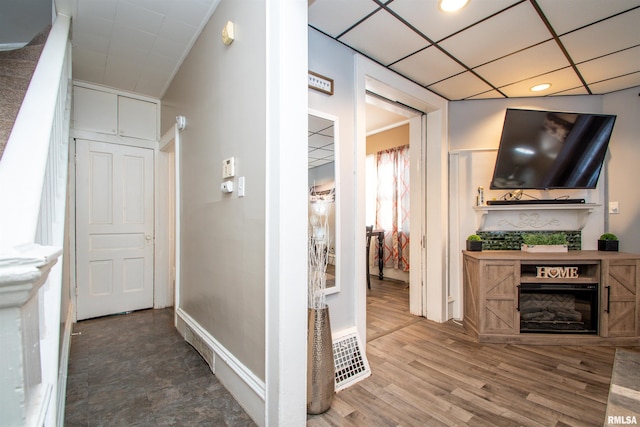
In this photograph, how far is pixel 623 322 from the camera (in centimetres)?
260

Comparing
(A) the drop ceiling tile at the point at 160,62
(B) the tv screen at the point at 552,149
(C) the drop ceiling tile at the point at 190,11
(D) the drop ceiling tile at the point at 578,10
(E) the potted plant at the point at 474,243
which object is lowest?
(E) the potted plant at the point at 474,243

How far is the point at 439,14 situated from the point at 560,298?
2.78m

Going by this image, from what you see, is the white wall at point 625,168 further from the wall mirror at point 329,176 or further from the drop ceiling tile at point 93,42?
the drop ceiling tile at point 93,42

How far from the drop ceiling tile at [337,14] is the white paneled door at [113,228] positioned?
261 centimetres

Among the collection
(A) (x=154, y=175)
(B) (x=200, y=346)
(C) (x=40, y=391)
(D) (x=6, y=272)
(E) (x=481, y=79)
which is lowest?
(B) (x=200, y=346)

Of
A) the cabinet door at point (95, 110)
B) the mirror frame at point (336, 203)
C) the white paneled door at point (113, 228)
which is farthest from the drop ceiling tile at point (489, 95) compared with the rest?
the cabinet door at point (95, 110)

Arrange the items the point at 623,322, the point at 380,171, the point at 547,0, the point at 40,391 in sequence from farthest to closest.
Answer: the point at 380,171 → the point at 623,322 → the point at 547,0 → the point at 40,391

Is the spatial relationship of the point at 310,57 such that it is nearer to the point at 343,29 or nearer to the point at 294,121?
the point at 343,29

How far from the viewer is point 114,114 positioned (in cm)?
328

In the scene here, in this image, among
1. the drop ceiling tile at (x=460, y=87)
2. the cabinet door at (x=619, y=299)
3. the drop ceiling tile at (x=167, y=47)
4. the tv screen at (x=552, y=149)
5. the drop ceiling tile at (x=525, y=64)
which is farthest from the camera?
the tv screen at (x=552, y=149)

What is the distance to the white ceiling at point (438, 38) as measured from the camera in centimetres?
192

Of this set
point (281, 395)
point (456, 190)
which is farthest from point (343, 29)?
point (281, 395)

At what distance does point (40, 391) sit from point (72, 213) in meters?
3.20

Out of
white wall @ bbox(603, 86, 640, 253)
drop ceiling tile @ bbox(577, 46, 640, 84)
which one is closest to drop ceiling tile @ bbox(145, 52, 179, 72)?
drop ceiling tile @ bbox(577, 46, 640, 84)
